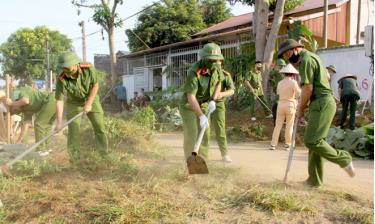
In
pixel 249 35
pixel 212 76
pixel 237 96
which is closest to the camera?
pixel 212 76

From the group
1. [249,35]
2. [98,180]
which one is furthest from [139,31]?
[98,180]

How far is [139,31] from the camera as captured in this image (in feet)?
83.7

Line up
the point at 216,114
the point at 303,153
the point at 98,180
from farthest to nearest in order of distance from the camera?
the point at 303,153
the point at 216,114
the point at 98,180

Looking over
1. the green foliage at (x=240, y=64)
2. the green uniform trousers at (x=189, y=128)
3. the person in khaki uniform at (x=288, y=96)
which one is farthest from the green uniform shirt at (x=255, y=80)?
the green uniform trousers at (x=189, y=128)

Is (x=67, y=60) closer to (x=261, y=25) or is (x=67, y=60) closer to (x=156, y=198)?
(x=156, y=198)

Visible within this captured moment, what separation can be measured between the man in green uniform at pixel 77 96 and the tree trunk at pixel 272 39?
7.58m

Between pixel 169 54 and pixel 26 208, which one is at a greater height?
pixel 169 54

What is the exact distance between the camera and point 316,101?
4402mm

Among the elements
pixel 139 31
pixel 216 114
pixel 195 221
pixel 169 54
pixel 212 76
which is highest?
pixel 139 31

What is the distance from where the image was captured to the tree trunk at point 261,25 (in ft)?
40.1

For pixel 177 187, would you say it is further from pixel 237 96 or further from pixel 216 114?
pixel 237 96

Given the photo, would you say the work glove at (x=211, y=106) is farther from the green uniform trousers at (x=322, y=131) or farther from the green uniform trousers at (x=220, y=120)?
the green uniform trousers at (x=322, y=131)

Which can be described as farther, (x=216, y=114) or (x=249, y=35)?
(x=249, y=35)

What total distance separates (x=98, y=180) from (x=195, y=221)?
1598 mm
